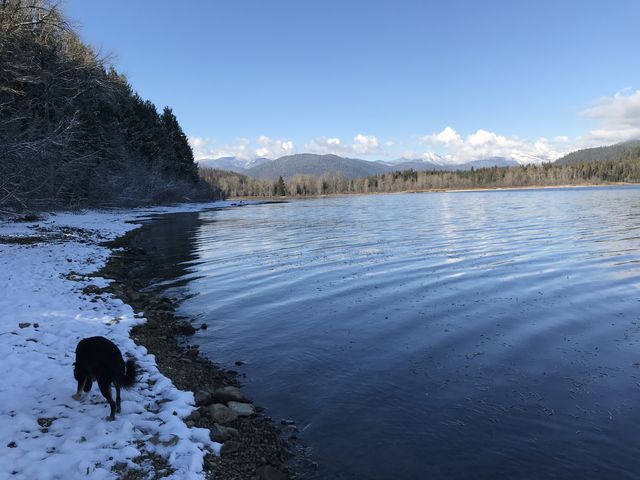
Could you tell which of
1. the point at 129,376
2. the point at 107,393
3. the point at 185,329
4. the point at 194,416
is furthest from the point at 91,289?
the point at 194,416

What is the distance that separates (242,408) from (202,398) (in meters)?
0.77

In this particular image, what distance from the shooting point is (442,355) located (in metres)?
10.1

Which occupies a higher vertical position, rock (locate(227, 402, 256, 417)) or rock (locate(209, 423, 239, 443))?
rock (locate(209, 423, 239, 443))

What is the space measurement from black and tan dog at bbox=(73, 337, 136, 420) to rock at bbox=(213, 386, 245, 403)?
1.63m

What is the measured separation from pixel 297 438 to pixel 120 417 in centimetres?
287

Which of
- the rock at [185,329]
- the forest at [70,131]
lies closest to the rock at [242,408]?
the rock at [185,329]

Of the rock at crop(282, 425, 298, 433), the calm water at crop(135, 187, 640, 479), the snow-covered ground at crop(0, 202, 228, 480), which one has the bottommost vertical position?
the rock at crop(282, 425, 298, 433)

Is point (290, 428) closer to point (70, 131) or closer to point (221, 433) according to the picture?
point (221, 433)

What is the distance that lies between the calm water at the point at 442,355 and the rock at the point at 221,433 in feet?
3.76

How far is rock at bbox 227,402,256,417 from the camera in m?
7.41

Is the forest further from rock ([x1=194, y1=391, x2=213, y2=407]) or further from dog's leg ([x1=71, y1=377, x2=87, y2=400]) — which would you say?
rock ([x1=194, y1=391, x2=213, y2=407])

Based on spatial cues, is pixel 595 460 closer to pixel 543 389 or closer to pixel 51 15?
pixel 543 389

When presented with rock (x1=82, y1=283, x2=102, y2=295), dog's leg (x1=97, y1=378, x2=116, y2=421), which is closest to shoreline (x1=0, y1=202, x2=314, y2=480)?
dog's leg (x1=97, y1=378, x2=116, y2=421)

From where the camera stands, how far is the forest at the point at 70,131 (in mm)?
20141
